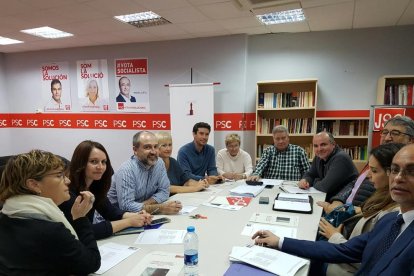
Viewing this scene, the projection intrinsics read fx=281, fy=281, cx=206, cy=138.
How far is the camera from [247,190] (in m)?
2.71

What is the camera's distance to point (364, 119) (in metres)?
4.28

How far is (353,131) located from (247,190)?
2.58m

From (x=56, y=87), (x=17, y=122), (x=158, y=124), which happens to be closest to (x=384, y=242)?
(x=158, y=124)

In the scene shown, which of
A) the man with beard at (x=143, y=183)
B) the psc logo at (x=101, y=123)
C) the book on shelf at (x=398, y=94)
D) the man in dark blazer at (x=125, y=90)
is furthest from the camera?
the psc logo at (x=101, y=123)

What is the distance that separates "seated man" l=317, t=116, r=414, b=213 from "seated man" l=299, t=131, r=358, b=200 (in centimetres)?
15

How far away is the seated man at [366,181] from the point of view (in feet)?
7.37

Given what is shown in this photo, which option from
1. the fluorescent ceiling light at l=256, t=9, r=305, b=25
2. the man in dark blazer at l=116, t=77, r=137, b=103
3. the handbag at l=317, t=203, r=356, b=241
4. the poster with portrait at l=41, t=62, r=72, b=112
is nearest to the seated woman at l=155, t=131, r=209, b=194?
the handbag at l=317, t=203, r=356, b=241

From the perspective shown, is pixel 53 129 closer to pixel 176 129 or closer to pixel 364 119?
pixel 176 129

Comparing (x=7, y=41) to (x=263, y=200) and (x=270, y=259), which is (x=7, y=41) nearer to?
(x=263, y=200)

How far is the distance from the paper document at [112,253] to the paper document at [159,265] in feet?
0.38

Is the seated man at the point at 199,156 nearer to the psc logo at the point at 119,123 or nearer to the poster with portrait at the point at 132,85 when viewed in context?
the poster with portrait at the point at 132,85

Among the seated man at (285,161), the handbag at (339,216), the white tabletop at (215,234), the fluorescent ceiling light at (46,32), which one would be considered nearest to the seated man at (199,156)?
the seated man at (285,161)

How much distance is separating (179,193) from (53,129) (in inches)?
185

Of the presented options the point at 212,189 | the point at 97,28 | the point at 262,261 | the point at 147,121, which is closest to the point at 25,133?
the point at 147,121
